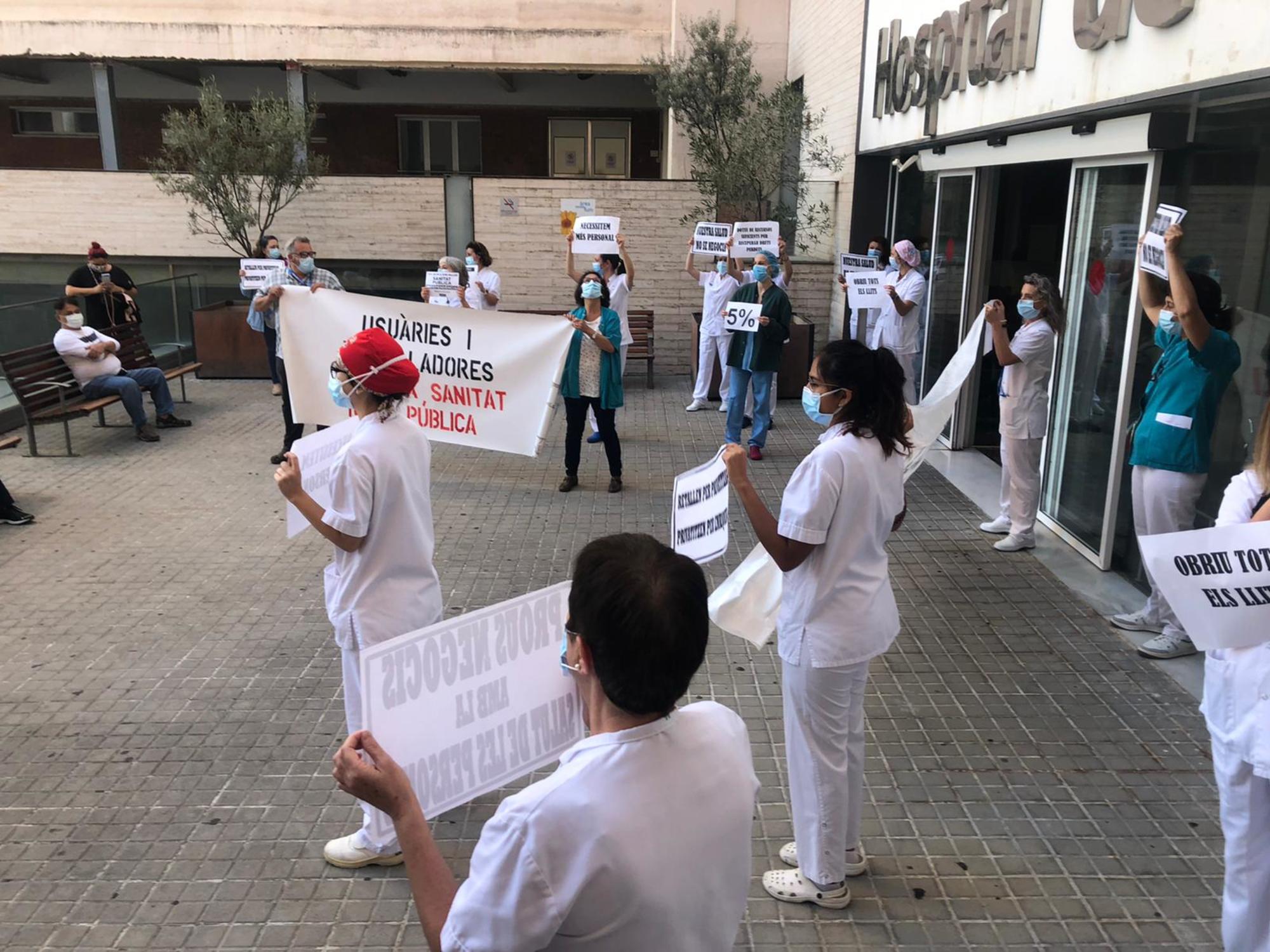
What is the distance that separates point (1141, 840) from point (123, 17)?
2099cm

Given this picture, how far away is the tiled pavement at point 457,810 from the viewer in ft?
12.5

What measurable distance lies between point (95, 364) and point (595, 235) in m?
5.71

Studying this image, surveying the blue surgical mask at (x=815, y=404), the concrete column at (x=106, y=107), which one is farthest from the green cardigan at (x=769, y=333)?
the concrete column at (x=106, y=107)

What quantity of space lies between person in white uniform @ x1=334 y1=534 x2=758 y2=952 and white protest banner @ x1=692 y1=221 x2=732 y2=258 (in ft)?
35.7

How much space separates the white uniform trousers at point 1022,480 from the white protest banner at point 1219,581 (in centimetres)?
466

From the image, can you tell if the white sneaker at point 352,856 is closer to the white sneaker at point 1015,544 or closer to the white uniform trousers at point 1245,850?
the white uniform trousers at point 1245,850

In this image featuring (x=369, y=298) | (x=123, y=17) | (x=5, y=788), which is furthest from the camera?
(x=123, y=17)

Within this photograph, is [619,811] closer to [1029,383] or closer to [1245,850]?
[1245,850]

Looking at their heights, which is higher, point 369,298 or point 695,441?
point 369,298

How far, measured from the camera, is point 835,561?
3512mm

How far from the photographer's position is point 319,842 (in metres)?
4.23

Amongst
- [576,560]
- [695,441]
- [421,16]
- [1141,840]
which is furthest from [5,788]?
[421,16]

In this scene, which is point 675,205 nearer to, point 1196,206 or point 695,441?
point 695,441

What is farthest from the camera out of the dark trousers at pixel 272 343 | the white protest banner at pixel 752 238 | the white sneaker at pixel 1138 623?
the white protest banner at pixel 752 238
